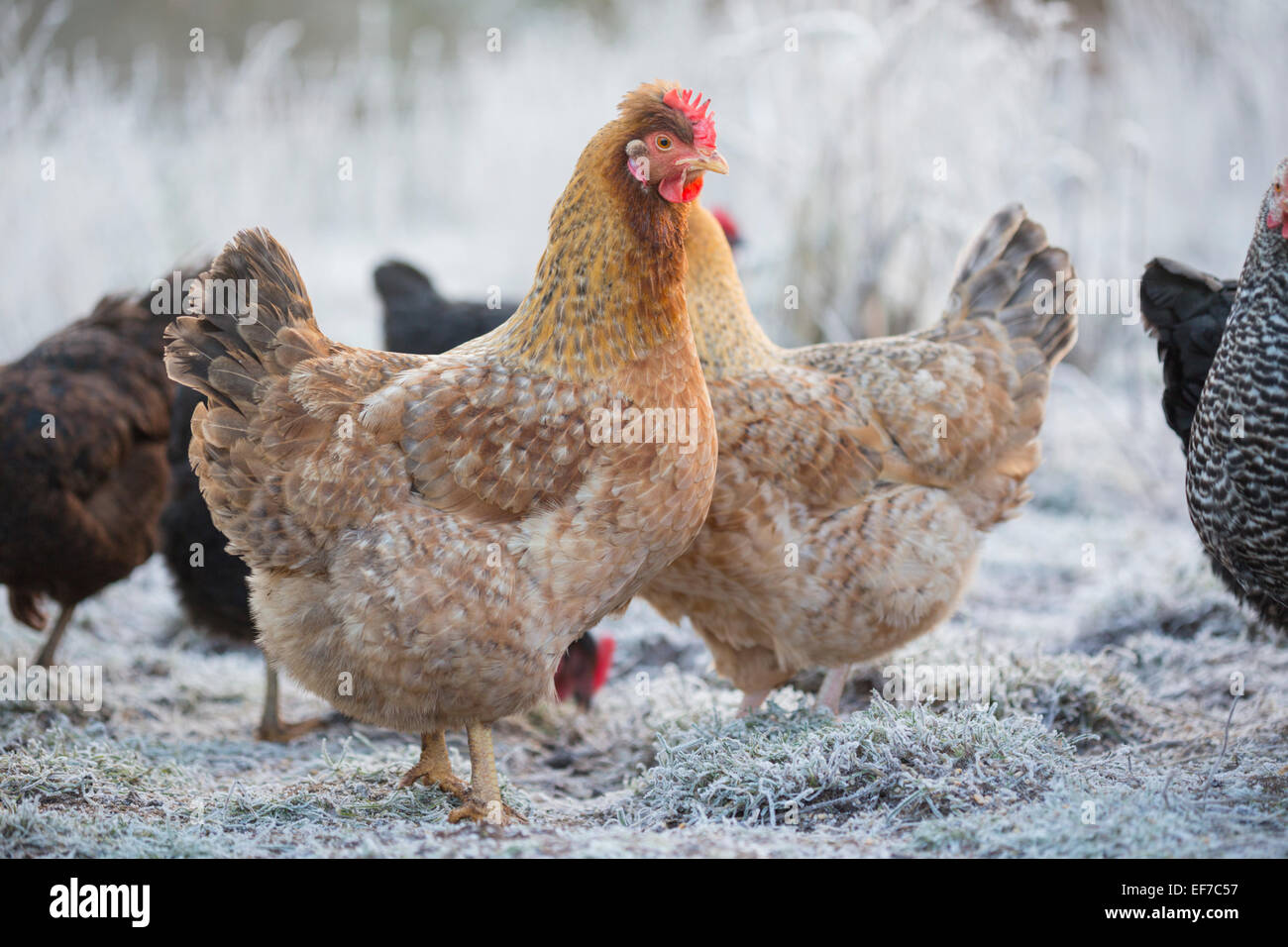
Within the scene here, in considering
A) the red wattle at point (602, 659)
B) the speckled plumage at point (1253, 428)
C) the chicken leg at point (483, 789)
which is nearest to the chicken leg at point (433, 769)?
the chicken leg at point (483, 789)

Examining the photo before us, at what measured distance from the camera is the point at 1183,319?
3.96 metres

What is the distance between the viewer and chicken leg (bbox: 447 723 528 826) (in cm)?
298

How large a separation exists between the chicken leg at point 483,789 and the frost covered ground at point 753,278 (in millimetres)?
157

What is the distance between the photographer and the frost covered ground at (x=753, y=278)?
10.00 feet

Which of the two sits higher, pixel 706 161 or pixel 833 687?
pixel 706 161

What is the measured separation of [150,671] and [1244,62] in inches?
362

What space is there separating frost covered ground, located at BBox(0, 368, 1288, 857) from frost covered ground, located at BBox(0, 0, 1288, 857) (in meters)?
0.02

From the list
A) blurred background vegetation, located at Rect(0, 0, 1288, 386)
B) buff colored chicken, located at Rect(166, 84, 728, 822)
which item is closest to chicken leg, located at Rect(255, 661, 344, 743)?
buff colored chicken, located at Rect(166, 84, 728, 822)

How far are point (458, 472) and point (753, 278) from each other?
5.31 meters

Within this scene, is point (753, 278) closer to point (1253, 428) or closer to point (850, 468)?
point (850, 468)

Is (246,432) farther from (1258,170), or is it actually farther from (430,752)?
(1258,170)

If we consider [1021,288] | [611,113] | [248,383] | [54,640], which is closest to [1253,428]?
[1021,288]

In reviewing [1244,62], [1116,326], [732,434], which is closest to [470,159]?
[1116,326]
